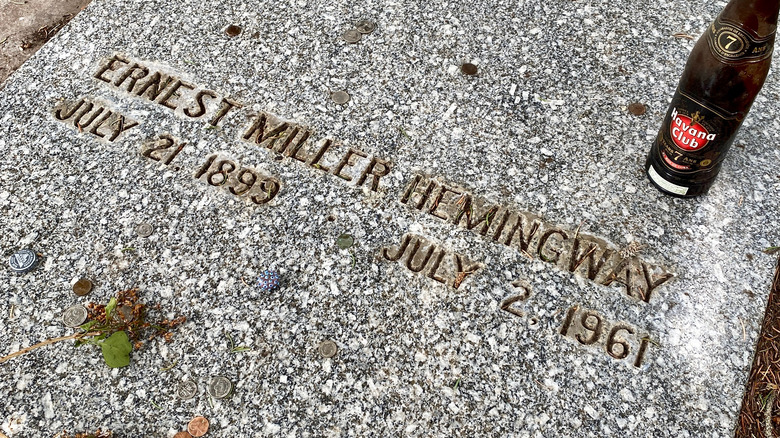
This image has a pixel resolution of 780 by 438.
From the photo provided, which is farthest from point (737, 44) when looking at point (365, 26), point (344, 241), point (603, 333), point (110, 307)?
point (110, 307)

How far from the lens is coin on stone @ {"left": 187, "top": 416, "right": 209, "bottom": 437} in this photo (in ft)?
5.36

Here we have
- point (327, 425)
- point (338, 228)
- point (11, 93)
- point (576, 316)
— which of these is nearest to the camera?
point (327, 425)

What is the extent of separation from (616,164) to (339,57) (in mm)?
1224

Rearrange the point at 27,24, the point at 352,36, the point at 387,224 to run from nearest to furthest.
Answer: the point at 387,224 → the point at 352,36 → the point at 27,24

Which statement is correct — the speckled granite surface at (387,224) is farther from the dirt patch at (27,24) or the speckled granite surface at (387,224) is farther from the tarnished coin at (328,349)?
the dirt patch at (27,24)

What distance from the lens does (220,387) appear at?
1698mm

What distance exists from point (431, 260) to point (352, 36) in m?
1.15

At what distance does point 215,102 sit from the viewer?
230 centimetres

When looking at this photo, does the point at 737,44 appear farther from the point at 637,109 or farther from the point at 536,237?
the point at 536,237

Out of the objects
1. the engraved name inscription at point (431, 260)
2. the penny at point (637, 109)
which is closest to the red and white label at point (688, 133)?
the penny at point (637, 109)

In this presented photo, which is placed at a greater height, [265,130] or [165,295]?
[265,130]

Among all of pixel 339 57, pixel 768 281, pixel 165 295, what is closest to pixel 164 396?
pixel 165 295

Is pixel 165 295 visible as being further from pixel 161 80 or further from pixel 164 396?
pixel 161 80

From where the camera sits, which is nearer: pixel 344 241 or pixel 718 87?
pixel 718 87
